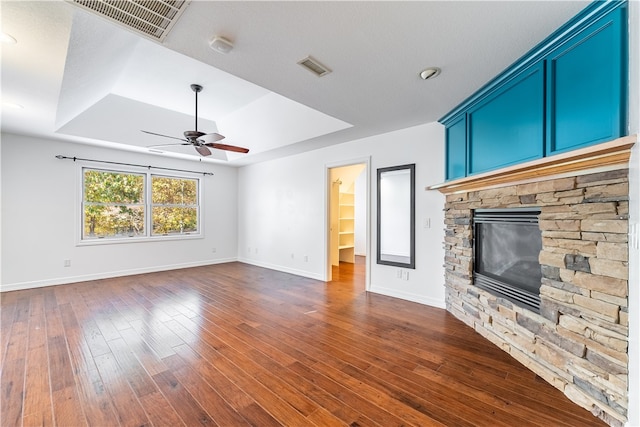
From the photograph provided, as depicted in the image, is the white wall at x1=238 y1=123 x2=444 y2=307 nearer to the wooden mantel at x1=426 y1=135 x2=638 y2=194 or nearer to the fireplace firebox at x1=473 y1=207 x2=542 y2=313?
the fireplace firebox at x1=473 y1=207 x2=542 y2=313


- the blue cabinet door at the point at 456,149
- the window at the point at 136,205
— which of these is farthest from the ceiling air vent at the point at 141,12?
the window at the point at 136,205

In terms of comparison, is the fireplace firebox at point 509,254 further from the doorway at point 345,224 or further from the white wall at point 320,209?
the doorway at point 345,224

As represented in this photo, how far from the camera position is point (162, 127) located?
4.70 metres

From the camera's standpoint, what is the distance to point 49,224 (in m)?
4.73

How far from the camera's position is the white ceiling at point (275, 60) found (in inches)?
67.2

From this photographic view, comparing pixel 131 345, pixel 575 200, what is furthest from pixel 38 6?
pixel 575 200

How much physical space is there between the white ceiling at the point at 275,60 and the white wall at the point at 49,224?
53cm

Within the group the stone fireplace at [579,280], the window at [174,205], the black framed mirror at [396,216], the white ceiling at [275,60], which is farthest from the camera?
the window at [174,205]

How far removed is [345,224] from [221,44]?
18.5 feet

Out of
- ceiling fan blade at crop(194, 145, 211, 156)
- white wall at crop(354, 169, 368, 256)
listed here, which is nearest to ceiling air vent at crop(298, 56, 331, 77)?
ceiling fan blade at crop(194, 145, 211, 156)

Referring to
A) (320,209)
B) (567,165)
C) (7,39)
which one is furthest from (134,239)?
(567,165)

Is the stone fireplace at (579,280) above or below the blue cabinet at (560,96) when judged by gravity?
below

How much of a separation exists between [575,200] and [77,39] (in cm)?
389

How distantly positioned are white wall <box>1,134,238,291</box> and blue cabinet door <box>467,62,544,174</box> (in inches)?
241
